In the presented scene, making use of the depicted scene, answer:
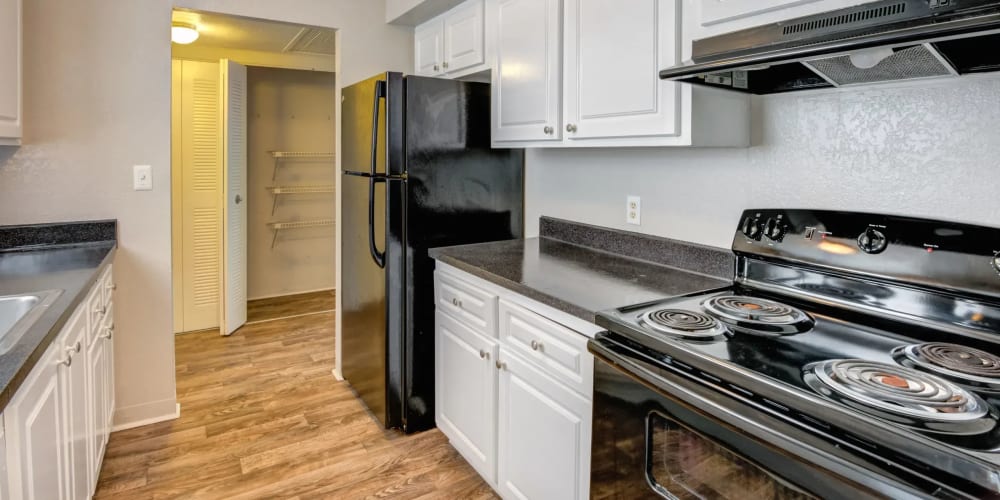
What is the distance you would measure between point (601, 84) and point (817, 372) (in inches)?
44.0

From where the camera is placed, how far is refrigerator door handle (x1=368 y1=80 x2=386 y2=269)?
2.42 meters

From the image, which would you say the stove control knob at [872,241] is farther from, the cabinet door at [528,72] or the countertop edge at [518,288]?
the cabinet door at [528,72]

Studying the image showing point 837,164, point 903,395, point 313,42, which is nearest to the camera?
point 903,395

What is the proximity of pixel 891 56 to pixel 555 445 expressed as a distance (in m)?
1.26

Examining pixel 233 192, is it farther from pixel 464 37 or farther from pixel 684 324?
pixel 684 324

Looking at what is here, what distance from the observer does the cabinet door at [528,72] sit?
2039 mm

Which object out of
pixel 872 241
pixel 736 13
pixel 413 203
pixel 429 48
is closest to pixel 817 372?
pixel 872 241

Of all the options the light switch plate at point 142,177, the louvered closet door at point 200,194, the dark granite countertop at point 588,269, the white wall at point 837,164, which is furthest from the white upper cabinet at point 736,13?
the louvered closet door at point 200,194

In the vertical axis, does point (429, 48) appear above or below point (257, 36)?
below

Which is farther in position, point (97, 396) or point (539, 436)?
point (97, 396)

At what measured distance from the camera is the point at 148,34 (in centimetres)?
253

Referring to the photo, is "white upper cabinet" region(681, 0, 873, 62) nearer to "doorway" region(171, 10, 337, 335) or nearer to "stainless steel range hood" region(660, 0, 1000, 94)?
"stainless steel range hood" region(660, 0, 1000, 94)

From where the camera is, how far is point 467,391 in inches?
84.7

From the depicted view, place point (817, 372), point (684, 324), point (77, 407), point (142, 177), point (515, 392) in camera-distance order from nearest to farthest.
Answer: point (817, 372) → point (684, 324) → point (77, 407) → point (515, 392) → point (142, 177)
